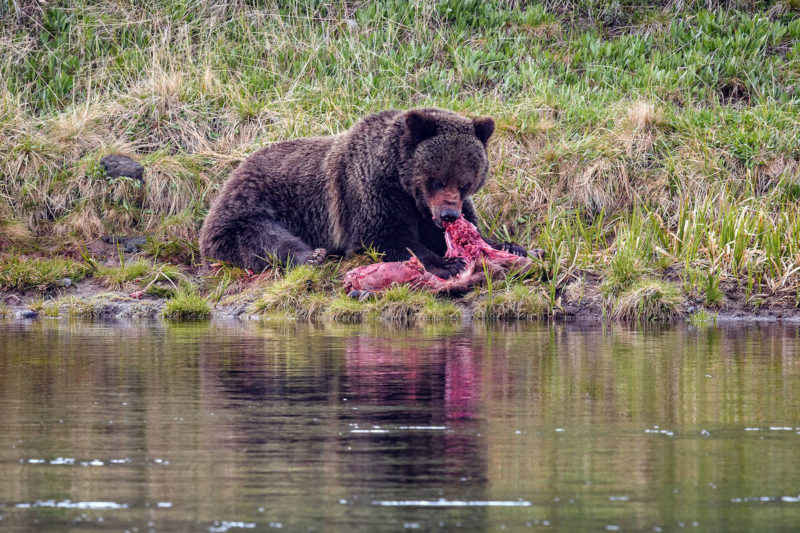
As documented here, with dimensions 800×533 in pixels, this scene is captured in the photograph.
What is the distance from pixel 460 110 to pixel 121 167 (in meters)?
4.59

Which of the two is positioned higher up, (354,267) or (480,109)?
(480,109)

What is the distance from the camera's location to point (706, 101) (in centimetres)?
1638

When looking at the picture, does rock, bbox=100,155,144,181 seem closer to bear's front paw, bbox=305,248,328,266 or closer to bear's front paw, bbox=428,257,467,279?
bear's front paw, bbox=305,248,328,266

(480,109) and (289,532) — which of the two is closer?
(289,532)

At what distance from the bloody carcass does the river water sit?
359 centimetres

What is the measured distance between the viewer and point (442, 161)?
40.4 feet

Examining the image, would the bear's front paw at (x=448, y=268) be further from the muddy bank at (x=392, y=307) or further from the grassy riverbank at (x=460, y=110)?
the grassy riverbank at (x=460, y=110)

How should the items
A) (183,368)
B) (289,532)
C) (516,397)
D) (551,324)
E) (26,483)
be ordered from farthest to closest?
(551,324) → (183,368) → (516,397) → (26,483) → (289,532)

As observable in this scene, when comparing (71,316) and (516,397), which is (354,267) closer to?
(71,316)

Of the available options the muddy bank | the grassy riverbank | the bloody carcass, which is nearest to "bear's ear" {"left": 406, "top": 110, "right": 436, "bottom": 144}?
the bloody carcass

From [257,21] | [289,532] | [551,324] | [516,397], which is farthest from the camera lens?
[257,21]

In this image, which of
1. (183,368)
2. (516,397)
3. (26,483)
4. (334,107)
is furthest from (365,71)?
A: (26,483)

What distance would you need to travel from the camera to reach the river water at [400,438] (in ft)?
12.0

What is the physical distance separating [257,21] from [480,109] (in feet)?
15.8
